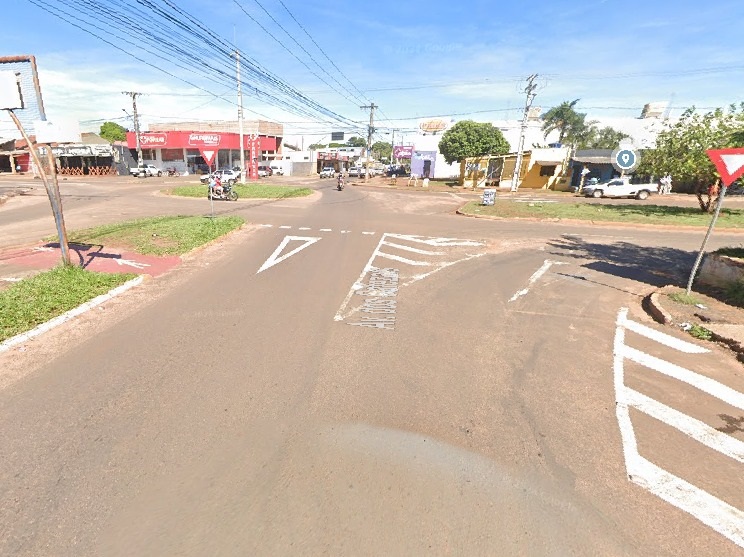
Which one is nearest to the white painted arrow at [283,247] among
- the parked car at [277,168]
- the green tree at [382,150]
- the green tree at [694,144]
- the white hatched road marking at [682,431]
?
the white hatched road marking at [682,431]

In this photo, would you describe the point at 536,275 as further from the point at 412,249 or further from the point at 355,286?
the point at 355,286

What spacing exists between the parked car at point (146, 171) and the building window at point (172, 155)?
256 centimetres

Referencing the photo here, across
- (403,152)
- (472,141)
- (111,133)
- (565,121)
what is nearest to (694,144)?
(472,141)

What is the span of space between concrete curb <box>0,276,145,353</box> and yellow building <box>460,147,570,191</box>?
37.6 metres

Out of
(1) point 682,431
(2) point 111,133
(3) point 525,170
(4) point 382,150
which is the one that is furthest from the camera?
(4) point 382,150

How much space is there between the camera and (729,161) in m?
6.76

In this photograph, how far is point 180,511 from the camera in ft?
9.28

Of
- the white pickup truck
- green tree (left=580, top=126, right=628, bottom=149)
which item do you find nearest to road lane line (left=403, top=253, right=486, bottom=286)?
the white pickup truck

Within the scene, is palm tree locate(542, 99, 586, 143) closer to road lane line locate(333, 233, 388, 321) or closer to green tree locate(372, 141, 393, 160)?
road lane line locate(333, 233, 388, 321)

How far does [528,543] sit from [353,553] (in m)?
1.24

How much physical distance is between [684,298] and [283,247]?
10.0 m

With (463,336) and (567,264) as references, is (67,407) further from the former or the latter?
(567,264)

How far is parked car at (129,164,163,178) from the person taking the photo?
4600cm

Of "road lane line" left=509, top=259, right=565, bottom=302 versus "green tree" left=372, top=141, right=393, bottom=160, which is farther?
"green tree" left=372, top=141, right=393, bottom=160
